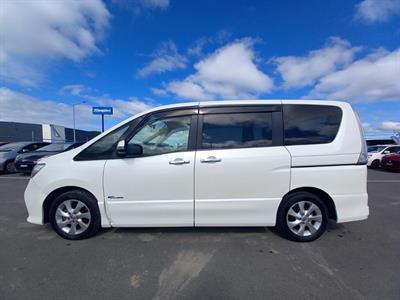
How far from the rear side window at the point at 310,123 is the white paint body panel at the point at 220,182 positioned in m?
0.11

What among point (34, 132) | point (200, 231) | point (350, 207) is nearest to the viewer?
point (350, 207)

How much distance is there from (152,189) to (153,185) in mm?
62

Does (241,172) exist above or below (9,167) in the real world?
above

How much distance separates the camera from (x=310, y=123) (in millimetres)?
3457

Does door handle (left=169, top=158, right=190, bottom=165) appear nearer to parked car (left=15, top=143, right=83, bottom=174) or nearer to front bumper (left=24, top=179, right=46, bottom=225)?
front bumper (left=24, top=179, right=46, bottom=225)

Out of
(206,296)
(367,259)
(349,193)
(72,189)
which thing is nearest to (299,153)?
(349,193)

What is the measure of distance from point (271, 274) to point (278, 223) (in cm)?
94

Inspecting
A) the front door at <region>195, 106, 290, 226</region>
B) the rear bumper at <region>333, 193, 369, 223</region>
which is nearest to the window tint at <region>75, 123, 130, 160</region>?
the front door at <region>195, 106, 290, 226</region>

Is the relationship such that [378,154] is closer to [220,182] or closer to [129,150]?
[220,182]

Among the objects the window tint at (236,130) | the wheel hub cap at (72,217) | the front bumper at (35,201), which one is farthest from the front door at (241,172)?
the front bumper at (35,201)

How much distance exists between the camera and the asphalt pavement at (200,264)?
235 cm

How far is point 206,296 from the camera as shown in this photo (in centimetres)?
228

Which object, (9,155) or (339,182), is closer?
(339,182)

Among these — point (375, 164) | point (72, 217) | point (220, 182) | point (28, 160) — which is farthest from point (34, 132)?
point (375, 164)
